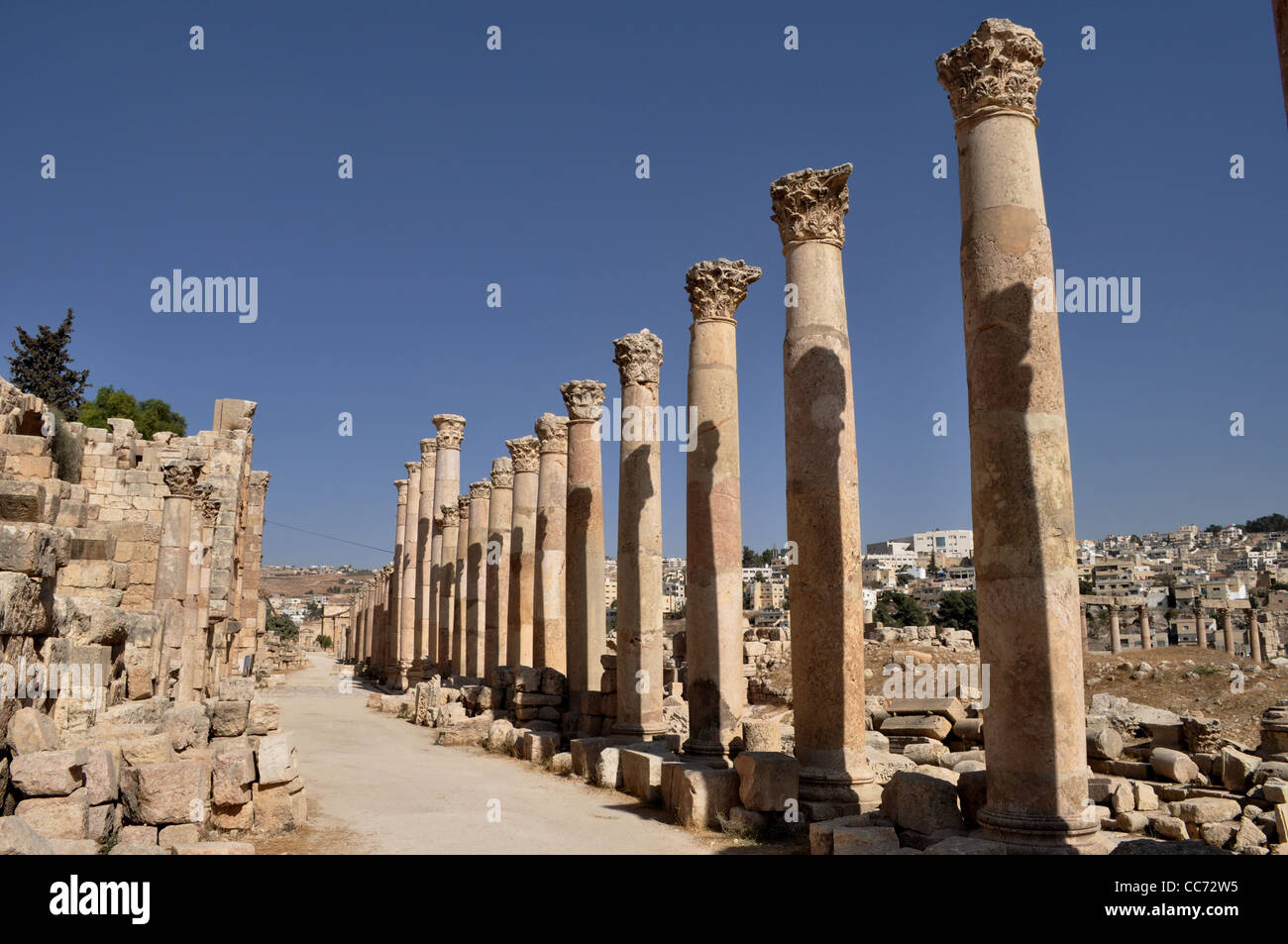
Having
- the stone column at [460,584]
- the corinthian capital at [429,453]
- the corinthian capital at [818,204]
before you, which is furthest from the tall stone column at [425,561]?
the corinthian capital at [818,204]

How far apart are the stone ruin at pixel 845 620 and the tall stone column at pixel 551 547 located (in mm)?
68

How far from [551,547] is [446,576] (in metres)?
13.1

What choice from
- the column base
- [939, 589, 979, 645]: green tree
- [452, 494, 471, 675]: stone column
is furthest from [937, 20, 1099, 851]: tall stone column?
[939, 589, 979, 645]: green tree

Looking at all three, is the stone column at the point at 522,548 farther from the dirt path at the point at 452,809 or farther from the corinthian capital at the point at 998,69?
the corinthian capital at the point at 998,69

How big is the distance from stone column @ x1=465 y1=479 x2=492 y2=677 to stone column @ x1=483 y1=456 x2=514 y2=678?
765 millimetres

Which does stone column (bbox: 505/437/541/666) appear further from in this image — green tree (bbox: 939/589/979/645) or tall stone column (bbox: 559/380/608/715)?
green tree (bbox: 939/589/979/645)

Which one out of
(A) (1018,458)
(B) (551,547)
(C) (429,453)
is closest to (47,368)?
(C) (429,453)

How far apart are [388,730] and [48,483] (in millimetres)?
13615

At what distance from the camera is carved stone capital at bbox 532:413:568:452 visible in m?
23.0

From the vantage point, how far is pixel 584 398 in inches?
789

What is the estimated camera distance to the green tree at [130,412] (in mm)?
41531

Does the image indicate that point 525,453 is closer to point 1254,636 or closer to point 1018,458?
point 1018,458
